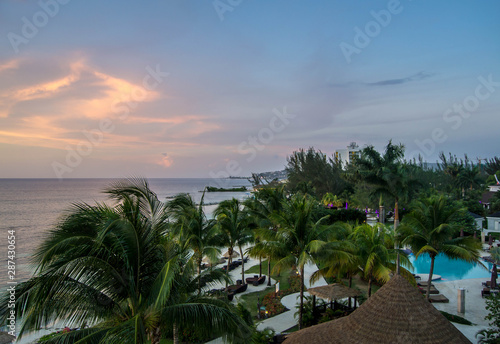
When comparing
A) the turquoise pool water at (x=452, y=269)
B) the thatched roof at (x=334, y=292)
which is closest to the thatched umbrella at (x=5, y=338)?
the thatched roof at (x=334, y=292)

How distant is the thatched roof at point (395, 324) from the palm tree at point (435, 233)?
8.28 m

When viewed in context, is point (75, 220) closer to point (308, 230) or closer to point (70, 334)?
point (70, 334)

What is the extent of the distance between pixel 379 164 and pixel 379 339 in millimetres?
25102

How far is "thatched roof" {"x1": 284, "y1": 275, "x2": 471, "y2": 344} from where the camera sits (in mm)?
6062

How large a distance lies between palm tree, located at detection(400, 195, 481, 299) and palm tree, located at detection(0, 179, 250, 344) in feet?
36.8

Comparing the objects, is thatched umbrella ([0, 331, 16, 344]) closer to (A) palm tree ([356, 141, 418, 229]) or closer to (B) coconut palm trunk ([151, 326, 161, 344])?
(B) coconut palm trunk ([151, 326, 161, 344])

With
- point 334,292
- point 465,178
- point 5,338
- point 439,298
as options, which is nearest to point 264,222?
point 334,292

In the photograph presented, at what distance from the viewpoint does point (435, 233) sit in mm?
14227

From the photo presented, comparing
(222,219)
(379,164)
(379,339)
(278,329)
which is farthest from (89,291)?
(379,164)

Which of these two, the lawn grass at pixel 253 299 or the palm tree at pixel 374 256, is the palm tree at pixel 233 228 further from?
the palm tree at pixel 374 256

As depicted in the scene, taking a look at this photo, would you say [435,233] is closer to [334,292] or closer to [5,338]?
[334,292]

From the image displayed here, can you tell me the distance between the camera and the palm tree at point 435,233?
1384 centimetres

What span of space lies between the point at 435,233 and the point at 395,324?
967 cm

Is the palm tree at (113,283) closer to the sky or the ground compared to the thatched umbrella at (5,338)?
closer to the sky
